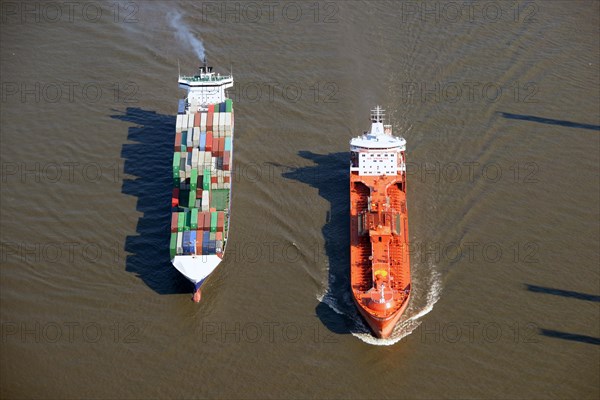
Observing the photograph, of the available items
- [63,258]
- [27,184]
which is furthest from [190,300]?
[27,184]

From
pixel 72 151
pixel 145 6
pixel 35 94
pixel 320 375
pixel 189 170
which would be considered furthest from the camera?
pixel 145 6

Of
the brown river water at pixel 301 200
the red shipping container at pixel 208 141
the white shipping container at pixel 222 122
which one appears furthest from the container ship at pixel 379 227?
the red shipping container at pixel 208 141

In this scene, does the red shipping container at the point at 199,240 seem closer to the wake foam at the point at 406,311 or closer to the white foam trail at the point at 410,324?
the wake foam at the point at 406,311

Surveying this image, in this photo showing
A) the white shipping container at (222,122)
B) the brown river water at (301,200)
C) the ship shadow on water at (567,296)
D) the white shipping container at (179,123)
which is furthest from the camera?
the white shipping container at (179,123)

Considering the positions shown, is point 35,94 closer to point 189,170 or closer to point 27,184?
point 27,184

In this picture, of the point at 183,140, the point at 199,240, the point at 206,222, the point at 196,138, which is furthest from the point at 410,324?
the point at 183,140

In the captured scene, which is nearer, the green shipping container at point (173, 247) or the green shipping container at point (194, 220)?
the green shipping container at point (173, 247)

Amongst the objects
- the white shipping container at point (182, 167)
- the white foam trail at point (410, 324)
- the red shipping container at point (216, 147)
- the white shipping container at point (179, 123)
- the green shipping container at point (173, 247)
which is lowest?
the white foam trail at point (410, 324)

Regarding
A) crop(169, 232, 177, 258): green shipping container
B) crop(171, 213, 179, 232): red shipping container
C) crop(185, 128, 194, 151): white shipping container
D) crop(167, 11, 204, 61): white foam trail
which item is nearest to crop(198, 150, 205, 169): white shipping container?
crop(185, 128, 194, 151): white shipping container
